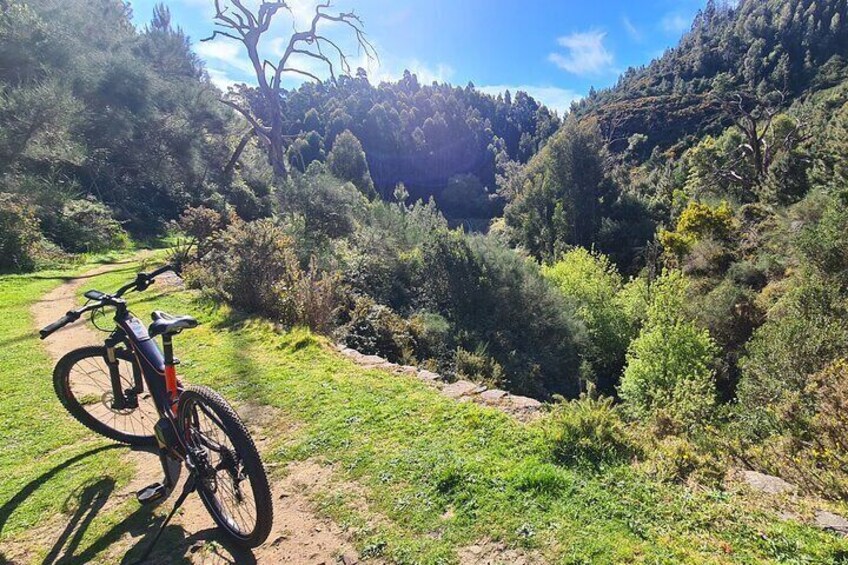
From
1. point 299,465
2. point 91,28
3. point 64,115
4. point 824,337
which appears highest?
point 91,28

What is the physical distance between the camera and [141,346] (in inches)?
122

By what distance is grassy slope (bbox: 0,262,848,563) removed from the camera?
263 cm

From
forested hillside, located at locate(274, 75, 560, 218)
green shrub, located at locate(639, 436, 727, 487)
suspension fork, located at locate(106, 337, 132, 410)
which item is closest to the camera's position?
green shrub, located at locate(639, 436, 727, 487)

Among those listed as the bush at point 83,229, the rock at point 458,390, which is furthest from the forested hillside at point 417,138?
the rock at point 458,390

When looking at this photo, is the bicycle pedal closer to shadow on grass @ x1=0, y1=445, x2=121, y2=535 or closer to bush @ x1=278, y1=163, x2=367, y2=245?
shadow on grass @ x1=0, y1=445, x2=121, y2=535

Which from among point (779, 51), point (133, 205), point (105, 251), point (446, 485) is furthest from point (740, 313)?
point (779, 51)

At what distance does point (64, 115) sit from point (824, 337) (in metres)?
22.8

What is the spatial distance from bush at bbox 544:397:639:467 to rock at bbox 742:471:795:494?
790 mm

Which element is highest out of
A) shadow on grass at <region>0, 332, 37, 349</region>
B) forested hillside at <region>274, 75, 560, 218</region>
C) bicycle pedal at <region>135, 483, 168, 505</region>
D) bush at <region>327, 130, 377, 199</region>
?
forested hillside at <region>274, 75, 560, 218</region>

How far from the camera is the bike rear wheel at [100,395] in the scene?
12.4ft

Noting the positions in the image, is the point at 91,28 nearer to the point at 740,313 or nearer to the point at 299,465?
the point at 299,465

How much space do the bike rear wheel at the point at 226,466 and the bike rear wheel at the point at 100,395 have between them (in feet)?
4.06

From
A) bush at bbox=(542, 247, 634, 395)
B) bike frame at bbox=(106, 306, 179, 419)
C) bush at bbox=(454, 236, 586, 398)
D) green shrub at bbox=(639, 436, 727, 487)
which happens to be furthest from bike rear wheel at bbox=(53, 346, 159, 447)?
bush at bbox=(542, 247, 634, 395)

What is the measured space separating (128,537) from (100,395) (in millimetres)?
1848
